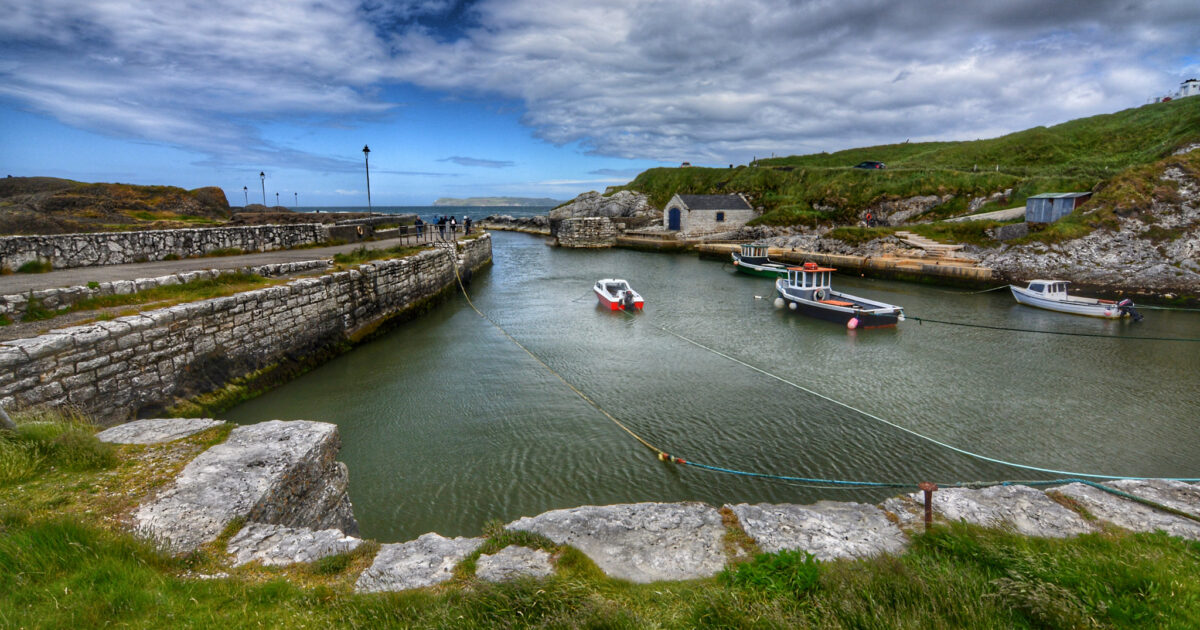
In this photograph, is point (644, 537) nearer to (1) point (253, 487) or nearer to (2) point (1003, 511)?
(2) point (1003, 511)

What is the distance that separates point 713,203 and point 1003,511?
2243 inches

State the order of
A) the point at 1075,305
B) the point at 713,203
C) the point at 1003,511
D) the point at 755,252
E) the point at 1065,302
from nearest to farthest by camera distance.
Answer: the point at 1003,511, the point at 1075,305, the point at 1065,302, the point at 755,252, the point at 713,203

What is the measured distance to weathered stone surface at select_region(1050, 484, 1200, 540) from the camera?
5.16 m

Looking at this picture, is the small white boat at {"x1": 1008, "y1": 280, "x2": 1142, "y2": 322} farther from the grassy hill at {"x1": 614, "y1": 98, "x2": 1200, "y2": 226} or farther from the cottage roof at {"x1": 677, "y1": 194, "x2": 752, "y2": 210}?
the cottage roof at {"x1": 677, "y1": 194, "x2": 752, "y2": 210}

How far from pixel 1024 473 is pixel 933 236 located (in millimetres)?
34637

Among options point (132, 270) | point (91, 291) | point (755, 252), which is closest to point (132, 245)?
point (132, 270)

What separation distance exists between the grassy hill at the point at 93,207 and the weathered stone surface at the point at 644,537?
2757cm

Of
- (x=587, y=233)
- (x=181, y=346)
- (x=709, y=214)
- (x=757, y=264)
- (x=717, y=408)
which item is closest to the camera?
(x=181, y=346)

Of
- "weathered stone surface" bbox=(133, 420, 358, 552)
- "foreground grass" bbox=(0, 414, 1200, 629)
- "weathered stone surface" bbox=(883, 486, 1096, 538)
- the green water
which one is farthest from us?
the green water

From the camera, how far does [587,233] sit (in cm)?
6003

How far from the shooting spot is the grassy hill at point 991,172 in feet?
144

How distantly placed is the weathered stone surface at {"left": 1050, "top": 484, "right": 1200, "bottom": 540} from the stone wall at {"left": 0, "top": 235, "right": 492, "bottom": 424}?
49.0ft

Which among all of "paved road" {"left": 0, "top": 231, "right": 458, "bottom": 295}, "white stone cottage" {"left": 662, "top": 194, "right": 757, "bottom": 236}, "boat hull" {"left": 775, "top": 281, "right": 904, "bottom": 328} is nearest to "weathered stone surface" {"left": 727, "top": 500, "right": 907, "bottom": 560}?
"paved road" {"left": 0, "top": 231, "right": 458, "bottom": 295}

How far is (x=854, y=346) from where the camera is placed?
63.6 ft
